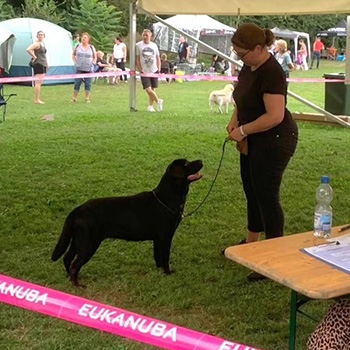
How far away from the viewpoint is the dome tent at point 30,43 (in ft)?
66.7

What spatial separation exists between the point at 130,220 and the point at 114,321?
2167mm

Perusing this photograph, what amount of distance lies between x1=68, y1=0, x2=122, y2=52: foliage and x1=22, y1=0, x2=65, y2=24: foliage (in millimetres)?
1038

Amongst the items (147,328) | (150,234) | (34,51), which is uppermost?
(34,51)

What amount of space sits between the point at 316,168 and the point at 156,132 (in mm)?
3158

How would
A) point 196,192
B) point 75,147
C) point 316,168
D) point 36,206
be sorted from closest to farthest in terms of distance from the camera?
point 36,206, point 196,192, point 316,168, point 75,147

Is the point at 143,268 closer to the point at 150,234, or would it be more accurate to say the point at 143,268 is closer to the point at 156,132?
the point at 150,234

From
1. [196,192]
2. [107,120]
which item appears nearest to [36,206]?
[196,192]

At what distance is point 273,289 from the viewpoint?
3914 millimetres

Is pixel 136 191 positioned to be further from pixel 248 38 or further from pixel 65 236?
pixel 248 38

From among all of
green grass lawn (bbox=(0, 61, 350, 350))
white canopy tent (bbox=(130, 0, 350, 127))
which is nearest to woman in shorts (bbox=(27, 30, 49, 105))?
green grass lawn (bbox=(0, 61, 350, 350))

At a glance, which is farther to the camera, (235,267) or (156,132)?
(156,132)

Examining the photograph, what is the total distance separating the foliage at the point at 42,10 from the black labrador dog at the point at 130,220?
25.0 metres

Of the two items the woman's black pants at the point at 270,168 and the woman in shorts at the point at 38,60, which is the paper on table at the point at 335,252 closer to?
the woman's black pants at the point at 270,168

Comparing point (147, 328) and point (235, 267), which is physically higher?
point (147, 328)
